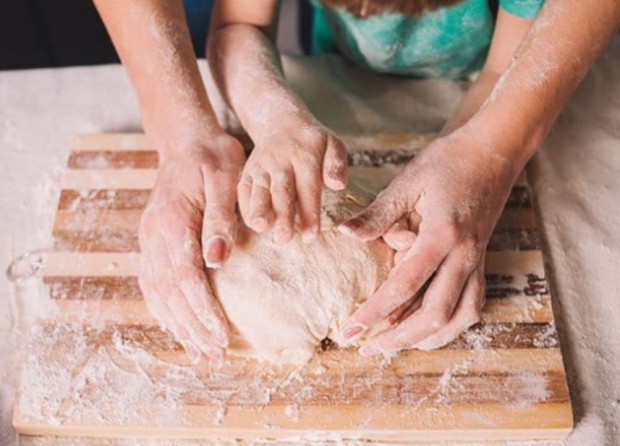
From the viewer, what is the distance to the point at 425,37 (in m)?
1.42

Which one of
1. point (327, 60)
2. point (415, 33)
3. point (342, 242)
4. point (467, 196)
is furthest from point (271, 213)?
point (327, 60)

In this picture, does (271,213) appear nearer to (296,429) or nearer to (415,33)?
(296,429)

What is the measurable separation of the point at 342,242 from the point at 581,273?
1.72 feet

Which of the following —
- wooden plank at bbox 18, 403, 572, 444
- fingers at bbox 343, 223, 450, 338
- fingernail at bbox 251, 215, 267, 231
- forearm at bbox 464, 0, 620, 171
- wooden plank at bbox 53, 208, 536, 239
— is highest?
forearm at bbox 464, 0, 620, 171

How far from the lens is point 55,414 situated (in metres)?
1.11

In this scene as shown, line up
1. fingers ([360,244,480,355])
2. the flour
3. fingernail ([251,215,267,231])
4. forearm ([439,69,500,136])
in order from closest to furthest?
fingernail ([251,215,267,231])
fingers ([360,244,480,355])
the flour
forearm ([439,69,500,136])

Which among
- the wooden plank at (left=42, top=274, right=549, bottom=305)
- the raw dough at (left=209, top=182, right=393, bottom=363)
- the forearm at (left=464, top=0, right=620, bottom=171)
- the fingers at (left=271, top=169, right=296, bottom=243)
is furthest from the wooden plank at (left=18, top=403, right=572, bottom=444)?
the forearm at (left=464, top=0, right=620, bottom=171)

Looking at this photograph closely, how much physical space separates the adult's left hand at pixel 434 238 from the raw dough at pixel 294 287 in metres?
0.06

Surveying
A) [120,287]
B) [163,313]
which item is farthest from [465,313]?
[120,287]

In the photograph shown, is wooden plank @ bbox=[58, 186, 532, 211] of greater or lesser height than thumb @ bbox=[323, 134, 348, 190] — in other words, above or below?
below

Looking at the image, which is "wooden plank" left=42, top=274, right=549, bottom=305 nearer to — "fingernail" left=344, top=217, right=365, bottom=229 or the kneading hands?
the kneading hands

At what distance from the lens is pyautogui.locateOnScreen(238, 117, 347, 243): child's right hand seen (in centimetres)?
97

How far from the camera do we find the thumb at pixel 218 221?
998 mm

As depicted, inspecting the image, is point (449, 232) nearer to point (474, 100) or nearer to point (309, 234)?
point (309, 234)
